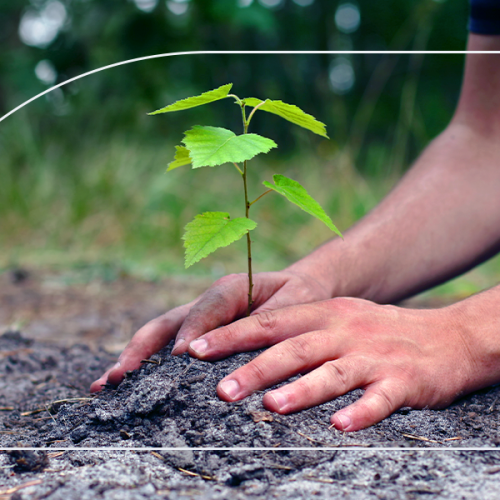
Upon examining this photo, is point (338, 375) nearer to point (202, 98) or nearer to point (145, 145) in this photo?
point (202, 98)

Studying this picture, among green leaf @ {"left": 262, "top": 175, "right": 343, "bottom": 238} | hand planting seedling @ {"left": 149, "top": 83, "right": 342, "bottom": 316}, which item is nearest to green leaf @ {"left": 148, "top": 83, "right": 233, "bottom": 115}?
hand planting seedling @ {"left": 149, "top": 83, "right": 342, "bottom": 316}

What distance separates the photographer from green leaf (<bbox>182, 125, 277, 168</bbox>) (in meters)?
0.93

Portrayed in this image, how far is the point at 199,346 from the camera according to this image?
1175mm

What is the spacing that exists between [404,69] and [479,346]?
9.13 m

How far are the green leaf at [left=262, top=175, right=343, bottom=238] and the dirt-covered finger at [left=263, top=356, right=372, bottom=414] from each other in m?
0.30

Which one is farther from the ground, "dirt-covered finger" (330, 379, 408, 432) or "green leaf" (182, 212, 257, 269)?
"green leaf" (182, 212, 257, 269)

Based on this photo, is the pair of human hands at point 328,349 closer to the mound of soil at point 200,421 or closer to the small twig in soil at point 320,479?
the mound of soil at point 200,421

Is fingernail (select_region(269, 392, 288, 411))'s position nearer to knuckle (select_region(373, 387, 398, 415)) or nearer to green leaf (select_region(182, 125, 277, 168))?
knuckle (select_region(373, 387, 398, 415))

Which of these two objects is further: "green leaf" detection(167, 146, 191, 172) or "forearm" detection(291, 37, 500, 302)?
"forearm" detection(291, 37, 500, 302)

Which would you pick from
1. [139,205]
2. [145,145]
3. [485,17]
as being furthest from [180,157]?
[145,145]

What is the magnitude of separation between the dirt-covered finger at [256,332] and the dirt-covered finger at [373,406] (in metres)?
0.20

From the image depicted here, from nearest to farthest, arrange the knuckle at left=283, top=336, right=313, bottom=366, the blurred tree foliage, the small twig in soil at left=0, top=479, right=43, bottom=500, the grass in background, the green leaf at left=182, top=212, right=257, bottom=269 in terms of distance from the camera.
Result: 1. the small twig in soil at left=0, top=479, right=43, bottom=500
2. the green leaf at left=182, top=212, right=257, bottom=269
3. the knuckle at left=283, top=336, right=313, bottom=366
4. the grass in background
5. the blurred tree foliage

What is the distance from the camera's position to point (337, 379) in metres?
1.09

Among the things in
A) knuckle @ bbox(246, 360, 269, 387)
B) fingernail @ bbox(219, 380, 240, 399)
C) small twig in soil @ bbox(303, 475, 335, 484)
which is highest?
knuckle @ bbox(246, 360, 269, 387)
